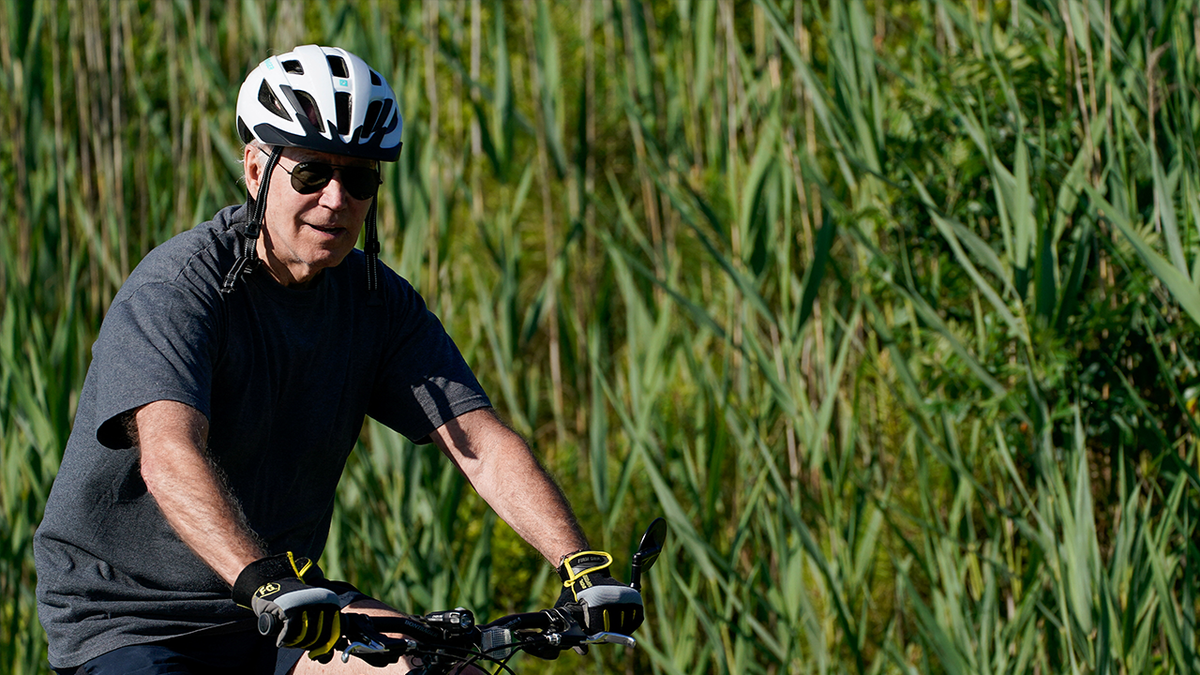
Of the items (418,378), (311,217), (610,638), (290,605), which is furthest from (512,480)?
(290,605)

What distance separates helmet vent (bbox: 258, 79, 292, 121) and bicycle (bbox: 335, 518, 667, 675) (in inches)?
31.1

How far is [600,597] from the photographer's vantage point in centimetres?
168

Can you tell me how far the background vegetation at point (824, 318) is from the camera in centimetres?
269

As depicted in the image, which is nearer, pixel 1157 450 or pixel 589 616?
pixel 589 616

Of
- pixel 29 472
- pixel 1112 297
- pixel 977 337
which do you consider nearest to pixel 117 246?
pixel 29 472

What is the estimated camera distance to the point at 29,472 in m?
3.21

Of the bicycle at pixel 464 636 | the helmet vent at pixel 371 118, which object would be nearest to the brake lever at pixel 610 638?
the bicycle at pixel 464 636

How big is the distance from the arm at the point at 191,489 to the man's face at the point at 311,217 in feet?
1.12

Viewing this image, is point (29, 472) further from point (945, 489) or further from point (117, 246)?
point (945, 489)

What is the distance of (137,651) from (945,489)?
2.62 m

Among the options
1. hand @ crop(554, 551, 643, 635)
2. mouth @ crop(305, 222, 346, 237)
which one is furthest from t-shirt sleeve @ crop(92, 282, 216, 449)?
hand @ crop(554, 551, 643, 635)

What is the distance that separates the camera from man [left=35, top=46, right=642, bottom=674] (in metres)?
1.67

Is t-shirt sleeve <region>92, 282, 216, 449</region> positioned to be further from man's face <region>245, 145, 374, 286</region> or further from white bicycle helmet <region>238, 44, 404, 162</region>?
white bicycle helmet <region>238, 44, 404, 162</region>

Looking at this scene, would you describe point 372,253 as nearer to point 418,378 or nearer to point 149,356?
point 418,378
